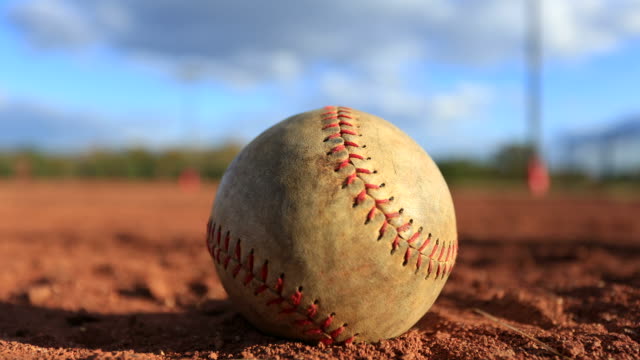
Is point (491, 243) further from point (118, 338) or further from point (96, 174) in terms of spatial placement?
point (96, 174)

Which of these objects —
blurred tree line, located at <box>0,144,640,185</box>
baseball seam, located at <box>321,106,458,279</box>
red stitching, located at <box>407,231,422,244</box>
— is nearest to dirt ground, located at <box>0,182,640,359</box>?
baseball seam, located at <box>321,106,458,279</box>

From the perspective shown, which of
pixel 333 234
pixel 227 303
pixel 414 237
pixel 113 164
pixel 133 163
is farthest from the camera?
pixel 133 163

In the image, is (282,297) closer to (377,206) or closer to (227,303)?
(377,206)

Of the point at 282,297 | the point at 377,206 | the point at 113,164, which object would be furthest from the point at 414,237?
the point at 113,164

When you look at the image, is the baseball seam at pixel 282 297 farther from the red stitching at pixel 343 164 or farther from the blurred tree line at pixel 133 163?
the blurred tree line at pixel 133 163

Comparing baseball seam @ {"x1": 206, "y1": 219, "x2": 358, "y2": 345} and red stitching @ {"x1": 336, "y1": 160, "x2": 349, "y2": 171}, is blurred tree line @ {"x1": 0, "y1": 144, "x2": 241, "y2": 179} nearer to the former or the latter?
baseball seam @ {"x1": 206, "y1": 219, "x2": 358, "y2": 345}

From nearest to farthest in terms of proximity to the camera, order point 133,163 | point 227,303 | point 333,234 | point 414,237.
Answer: point 333,234, point 414,237, point 227,303, point 133,163

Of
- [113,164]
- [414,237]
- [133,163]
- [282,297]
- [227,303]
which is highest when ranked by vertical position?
[133,163]
